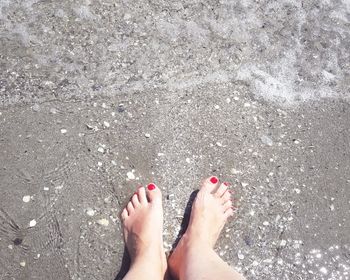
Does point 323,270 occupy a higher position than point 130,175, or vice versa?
point 130,175

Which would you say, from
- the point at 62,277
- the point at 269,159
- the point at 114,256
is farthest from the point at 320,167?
the point at 62,277

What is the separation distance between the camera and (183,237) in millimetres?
2057

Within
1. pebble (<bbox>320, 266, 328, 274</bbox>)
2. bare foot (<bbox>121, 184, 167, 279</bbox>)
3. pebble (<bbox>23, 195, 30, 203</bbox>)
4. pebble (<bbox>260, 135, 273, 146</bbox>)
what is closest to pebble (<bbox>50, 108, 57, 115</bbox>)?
pebble (<bbox>23, 195, 30, 203</bbox>)

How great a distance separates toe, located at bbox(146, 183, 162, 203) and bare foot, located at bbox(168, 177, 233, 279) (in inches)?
6.0

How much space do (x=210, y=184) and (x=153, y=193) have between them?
25cm

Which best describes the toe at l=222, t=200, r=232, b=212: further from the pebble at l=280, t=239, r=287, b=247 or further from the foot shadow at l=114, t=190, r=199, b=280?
the pebble at l=280, t=239, r=287, b=247

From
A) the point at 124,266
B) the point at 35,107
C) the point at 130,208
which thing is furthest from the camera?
the point at 35,107

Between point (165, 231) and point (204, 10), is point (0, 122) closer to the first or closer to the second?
point (165, 231)

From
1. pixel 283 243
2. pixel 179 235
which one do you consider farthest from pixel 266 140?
pixel 179 235

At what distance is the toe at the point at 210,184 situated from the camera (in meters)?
2.15

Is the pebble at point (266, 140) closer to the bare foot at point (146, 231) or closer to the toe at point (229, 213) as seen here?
the toe at point (229, 213)

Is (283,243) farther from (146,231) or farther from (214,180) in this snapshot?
(146,231)

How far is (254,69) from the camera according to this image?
2461 mm

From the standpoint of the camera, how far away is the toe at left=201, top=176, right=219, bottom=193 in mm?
2154
